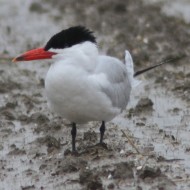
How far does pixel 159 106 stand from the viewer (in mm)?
8750

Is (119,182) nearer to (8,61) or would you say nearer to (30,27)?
(8,61)

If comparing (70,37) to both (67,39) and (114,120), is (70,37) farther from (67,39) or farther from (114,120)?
(114,120)

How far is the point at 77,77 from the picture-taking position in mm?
6516

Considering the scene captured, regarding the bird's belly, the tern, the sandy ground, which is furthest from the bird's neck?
the sandy ground

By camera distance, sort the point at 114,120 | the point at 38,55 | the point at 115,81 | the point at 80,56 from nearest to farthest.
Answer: the point at 80,56
the point at 38,55
the point at 115,81
the point at 114,120

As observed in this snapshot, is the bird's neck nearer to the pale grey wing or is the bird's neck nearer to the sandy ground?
the pale grey wing

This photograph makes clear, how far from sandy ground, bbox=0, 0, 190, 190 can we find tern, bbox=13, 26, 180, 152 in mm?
489

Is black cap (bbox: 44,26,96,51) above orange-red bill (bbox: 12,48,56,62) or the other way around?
above

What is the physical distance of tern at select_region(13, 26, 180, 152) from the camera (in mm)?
6535

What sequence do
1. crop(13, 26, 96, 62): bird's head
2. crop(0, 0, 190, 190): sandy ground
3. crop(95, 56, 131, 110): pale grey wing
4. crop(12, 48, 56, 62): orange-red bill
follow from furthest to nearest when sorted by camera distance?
crop(95, 56, 131, 110): pale grey wing
crop(12, 48, 56, 62): orange-red bill
crop(13, 26, 96, 62): bird's head
crop(0, 0, 190, 190): sandy ground

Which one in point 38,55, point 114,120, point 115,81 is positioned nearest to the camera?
point 38,55

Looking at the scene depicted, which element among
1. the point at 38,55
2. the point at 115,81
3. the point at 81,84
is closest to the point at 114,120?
the point at 115,81

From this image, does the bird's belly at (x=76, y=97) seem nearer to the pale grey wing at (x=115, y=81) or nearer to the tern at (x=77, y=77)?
the tern at (x=77, y=77)

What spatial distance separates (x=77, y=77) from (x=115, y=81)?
2.46 feet
